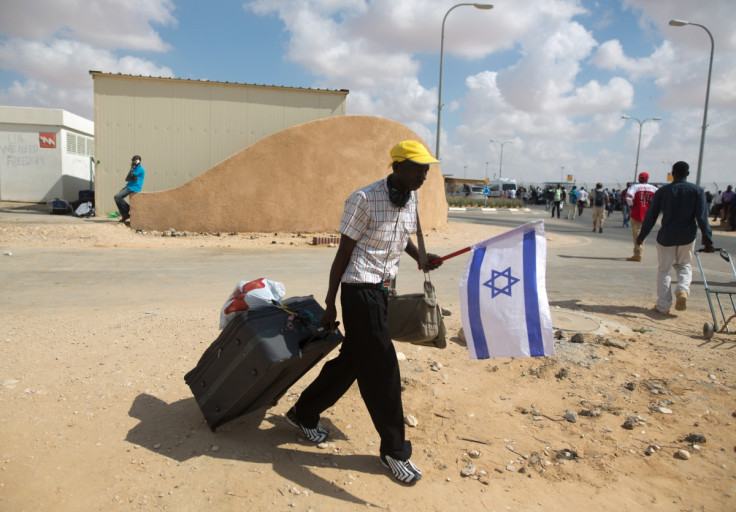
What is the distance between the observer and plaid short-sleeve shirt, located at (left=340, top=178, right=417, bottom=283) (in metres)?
2.79

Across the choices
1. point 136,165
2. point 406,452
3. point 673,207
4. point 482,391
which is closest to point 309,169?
point 136,165

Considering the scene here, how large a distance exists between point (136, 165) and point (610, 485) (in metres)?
12.9

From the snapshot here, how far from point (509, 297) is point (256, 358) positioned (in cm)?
155

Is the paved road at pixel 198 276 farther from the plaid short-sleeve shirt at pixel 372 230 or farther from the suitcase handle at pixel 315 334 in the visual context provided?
the plaid short-sleeve shirt at pixel 372 230

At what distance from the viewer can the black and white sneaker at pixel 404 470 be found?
2.90 metres

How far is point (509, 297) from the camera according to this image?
3277mm

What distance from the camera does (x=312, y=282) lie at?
7.78m

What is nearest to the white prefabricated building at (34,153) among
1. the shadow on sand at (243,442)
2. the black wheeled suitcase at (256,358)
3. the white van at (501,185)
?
the shadow on sand at (243,442)

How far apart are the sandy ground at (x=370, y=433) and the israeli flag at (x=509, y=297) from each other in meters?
0.69

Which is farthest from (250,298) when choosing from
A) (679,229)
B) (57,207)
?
(57,207)

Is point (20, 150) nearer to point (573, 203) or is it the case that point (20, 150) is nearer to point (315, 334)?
point (315, 334)

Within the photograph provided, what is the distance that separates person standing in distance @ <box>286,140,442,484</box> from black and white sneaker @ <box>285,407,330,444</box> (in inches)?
18.6

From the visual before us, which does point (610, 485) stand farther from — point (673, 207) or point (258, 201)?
point (258, 201)

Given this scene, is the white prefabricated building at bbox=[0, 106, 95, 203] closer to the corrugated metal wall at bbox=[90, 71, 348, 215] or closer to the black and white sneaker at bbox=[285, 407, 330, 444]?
the corrugated metal wall at bbox=[90, 71, 348, 215]
